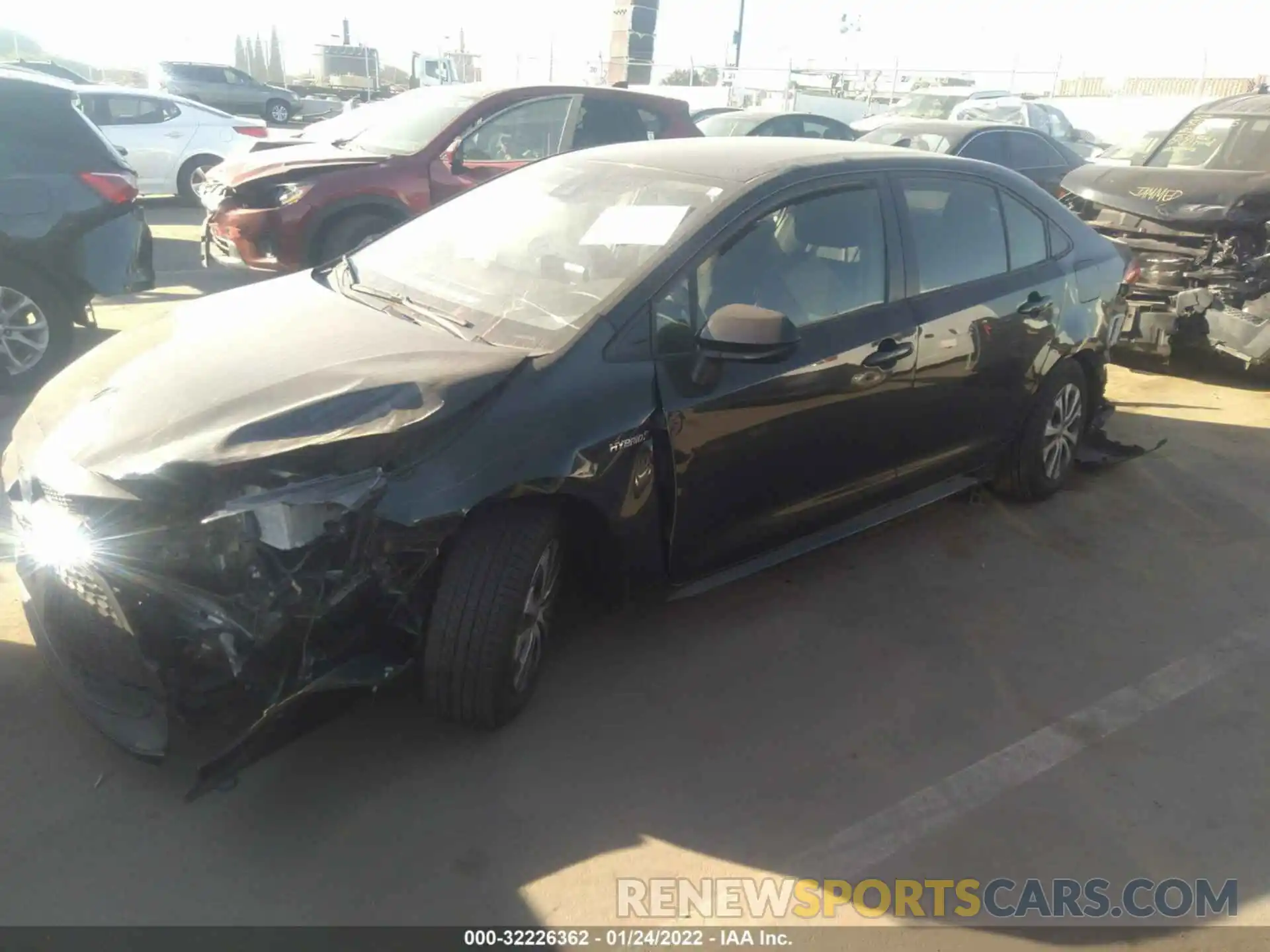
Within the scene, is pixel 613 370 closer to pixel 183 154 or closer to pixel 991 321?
pixel 991 321

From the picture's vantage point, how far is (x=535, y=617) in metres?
3.04

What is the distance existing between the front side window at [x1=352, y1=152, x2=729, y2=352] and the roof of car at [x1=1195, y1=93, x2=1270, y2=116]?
6.84 meters

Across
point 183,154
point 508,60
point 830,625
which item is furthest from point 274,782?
point 508,60

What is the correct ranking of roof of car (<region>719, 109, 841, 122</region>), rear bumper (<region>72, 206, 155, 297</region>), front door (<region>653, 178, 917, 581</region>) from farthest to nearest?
roof of car (<region>719, 109, 841, 122</region>), rear bumper (<region>72, 206, 155, 297</region>), front door (<region>653, 178, 917, 581</region>)

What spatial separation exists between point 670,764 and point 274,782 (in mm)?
1132

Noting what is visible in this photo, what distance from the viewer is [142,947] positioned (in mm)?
2332

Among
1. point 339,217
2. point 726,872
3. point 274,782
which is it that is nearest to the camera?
point 726,872

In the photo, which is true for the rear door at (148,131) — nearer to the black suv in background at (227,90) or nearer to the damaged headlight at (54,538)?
the black suv in background at (227,90)

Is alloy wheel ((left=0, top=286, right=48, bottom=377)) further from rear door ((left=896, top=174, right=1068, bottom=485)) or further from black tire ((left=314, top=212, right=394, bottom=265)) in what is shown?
rear door ((left=896, top=174, right=1068, bottom=485))

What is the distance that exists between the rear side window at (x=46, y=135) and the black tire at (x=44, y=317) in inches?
23.7

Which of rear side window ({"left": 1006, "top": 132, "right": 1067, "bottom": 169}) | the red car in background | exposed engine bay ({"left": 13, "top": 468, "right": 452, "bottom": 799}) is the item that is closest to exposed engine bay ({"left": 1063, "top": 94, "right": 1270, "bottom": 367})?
rear side window ({"left": 1006, "top": 132, "right": 1067, "bottom": 169})

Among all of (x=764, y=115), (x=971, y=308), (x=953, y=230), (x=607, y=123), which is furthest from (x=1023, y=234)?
(x=764, y=115)

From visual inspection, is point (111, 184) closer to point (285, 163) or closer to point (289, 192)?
point (289, 192)

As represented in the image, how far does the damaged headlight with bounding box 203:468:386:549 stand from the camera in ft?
7.95
